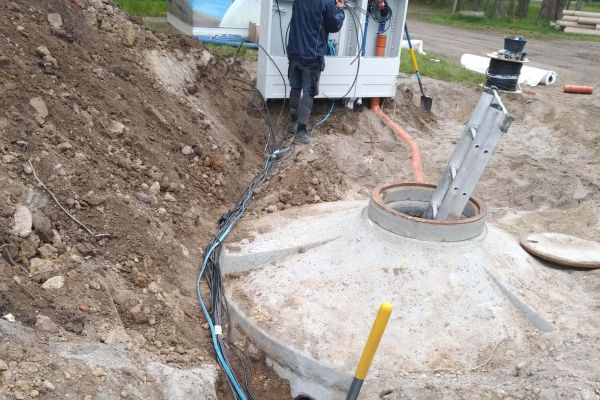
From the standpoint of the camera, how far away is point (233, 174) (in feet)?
19.3

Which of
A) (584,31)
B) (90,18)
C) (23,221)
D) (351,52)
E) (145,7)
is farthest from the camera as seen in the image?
(584,31)

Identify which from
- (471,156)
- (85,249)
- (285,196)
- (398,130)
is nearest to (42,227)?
(85,249)

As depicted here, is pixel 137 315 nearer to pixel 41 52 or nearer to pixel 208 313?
pixel 208 313

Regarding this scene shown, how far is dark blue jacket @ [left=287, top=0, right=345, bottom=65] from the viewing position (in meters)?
6.13

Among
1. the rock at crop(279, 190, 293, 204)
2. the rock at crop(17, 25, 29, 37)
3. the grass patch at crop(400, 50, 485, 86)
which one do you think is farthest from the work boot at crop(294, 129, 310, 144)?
the rock at crop(17, 25, 29, 37)

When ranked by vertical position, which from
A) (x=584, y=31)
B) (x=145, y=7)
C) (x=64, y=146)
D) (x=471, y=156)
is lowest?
(x=584, y=31)

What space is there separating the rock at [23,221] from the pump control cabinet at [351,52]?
3.93 m

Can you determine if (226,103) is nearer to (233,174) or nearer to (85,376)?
(233,174)

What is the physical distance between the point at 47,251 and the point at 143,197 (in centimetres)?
123

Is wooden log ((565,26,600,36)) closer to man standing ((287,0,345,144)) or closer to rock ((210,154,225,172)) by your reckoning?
man standing ((287,0,345,144))

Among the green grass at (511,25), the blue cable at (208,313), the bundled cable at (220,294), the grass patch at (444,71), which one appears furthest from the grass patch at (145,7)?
the green grass at (511,25)

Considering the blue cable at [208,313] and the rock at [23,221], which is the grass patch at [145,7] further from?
the rock at [23,221]

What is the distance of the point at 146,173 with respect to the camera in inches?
194

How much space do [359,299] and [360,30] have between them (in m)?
4.48
